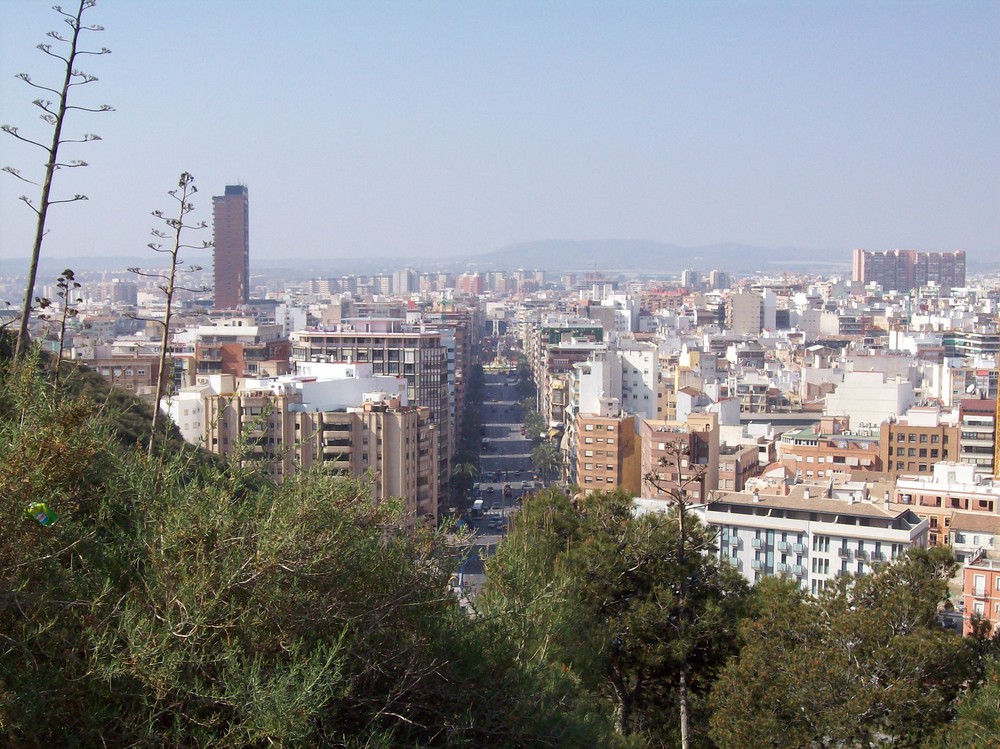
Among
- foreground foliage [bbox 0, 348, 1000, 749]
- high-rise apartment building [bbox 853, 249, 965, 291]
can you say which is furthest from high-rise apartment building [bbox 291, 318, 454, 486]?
high-rise apartment building [bbox 853, 249, 965, 291]

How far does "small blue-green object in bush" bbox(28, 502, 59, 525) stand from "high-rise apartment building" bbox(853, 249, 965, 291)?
10649cm

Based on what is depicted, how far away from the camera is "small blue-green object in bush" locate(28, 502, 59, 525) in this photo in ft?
10.5

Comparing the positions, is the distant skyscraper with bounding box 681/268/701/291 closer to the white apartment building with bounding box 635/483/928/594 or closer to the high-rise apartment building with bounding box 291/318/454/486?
the high-rise apartment building with bounding box 291/318/454/486

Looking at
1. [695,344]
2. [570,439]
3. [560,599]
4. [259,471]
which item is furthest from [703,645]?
[695,344]

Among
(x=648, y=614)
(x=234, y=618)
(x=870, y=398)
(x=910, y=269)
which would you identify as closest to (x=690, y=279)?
(x=910, y=269)

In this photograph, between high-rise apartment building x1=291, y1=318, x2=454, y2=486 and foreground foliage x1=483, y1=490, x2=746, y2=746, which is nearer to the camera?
foreground foliage x1=483, y1=490, x2=746, y2=746

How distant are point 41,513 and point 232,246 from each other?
88.4 m

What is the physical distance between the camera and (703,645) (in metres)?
7.32

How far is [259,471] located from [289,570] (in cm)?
85

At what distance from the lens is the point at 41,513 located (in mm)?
3223

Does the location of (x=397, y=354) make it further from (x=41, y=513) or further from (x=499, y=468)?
(x=41, y=513)

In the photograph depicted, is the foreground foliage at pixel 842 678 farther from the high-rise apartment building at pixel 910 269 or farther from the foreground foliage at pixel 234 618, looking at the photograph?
the high-rise apartment building at pixel 910 269

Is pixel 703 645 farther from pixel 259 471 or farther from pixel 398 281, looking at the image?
pixel 398 281

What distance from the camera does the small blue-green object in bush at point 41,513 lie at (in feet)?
10.5
